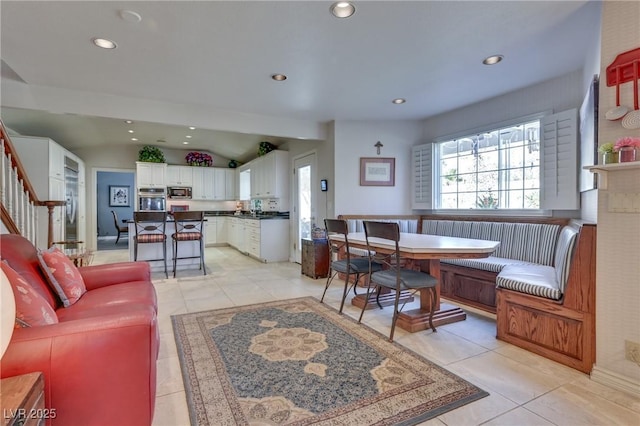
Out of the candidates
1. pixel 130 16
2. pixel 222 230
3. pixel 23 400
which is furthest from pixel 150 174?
pixel 23 400

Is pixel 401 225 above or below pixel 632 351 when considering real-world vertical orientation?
above

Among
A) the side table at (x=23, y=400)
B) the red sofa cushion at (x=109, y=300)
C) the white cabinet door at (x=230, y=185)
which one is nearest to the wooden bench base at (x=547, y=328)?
the red sofa cushion at (x=109, y=300)

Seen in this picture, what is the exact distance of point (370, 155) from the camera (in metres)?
4.91

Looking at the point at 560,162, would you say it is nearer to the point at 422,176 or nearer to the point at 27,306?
the point at 422,176

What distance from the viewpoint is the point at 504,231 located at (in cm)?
355

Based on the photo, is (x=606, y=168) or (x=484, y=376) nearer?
(x=606, y=168)

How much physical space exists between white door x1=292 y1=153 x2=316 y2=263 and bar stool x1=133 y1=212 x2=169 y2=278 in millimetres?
2251

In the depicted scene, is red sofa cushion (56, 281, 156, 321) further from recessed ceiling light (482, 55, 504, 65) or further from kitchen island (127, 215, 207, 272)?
recessed ceiling light (482, 55, 504, 65)

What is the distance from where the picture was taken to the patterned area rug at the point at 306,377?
162 cm

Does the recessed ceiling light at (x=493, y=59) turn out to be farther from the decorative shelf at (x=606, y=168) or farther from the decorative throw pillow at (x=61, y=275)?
the decorative throw pillow at (x=61, y=275)

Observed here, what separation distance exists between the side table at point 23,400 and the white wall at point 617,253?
280 cm

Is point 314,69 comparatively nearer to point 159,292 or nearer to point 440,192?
point 440,192

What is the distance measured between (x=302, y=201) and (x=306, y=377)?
415 centimetres

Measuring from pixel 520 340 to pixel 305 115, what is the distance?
377 cm
